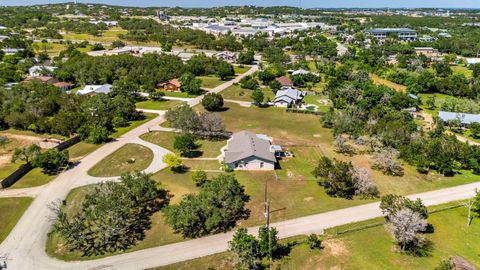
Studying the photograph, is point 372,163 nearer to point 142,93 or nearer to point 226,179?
point 226,179

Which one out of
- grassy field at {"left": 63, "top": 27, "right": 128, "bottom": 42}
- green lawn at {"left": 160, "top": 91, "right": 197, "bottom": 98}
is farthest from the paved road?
grassy field at {"left": 63, "top": 27, "right": 128, "bottom": 42}

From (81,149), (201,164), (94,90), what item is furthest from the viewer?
(94,90)

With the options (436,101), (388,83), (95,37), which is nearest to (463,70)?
(388,83)

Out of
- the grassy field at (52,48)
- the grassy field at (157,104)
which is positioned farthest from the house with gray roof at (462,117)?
the grassy field at (52,48)

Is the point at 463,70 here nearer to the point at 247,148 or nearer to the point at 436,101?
the point at 436,101

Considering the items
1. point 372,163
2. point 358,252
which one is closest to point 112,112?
point 372,163

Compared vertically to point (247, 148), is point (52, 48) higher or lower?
higher
